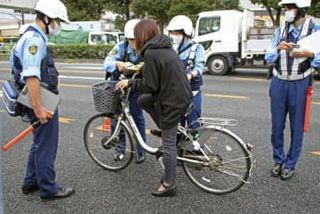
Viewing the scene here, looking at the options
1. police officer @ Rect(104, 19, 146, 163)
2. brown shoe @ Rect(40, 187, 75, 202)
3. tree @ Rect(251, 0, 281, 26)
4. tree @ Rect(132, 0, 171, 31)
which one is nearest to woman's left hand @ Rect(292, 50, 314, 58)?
police officer @ Rect(104, 19, 146, 163)

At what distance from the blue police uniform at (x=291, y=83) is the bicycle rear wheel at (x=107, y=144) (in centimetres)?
158

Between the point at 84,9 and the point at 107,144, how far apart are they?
35027 mm

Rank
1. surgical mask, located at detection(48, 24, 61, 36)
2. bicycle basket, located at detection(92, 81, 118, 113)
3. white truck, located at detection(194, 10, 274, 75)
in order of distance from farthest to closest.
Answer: white truck, located at detection(194, 10, 274, 75) → bicycle basket, located at detection(92, 81, 118, 113) → surgical mask, located at detection(48, 24, 61, 36)

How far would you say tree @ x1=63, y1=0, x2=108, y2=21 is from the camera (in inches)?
1434

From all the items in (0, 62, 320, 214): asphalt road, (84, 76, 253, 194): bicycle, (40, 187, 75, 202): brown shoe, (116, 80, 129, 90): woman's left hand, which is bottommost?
(0, 62, 320, 214): asphalt road

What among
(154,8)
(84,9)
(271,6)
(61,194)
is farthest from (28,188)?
(84,9)

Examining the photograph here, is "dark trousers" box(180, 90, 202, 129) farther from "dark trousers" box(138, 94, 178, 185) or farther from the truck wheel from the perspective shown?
the truck wheel

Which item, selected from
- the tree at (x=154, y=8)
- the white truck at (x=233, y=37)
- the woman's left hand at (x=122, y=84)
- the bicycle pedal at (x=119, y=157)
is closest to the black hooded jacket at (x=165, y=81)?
the woman's left hand at (x=122, y=84)

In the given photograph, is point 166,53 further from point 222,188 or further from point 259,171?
point 259,171

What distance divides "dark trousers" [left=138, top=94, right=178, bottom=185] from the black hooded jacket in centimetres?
8

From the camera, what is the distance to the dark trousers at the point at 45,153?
12.0 ft

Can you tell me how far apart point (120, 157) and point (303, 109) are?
201 centimetres

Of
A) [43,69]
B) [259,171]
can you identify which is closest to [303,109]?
[259,171]

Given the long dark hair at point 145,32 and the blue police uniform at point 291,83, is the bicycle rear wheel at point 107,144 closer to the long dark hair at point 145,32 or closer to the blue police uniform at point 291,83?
the long dark hair at point 145,32
